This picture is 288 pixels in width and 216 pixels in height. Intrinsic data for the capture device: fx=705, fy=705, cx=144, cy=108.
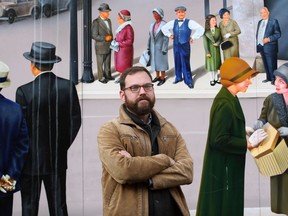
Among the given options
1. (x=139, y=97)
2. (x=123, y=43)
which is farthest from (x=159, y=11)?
(x=139, y=97)

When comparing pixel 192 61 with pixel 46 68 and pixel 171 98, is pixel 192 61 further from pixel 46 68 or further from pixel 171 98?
pixel 46 68

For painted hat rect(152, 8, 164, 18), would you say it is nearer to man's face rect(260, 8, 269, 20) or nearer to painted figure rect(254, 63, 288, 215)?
man's face rect(260, 8, 269, 20)

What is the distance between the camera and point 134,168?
441cm

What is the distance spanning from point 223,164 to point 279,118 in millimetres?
591

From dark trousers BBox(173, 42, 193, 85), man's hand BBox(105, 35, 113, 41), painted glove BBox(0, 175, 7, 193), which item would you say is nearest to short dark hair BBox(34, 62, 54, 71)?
man's hand BBox(105, 35, 113, 41)

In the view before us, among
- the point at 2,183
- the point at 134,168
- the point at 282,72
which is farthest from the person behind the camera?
the point at 282,72

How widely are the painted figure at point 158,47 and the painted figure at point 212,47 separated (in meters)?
0.33

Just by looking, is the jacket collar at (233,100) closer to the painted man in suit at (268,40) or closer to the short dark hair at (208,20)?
the painted man in suit at (268,40)

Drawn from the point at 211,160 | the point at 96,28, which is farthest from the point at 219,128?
the point at 96,28

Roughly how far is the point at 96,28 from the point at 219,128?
1288 millimetres

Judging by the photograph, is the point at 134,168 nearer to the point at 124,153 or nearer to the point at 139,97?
the point at 124,153

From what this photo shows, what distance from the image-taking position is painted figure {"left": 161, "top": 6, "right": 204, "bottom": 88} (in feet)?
19.0

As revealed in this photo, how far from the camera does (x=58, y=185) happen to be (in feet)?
18.6

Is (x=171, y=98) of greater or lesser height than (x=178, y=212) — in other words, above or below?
above
